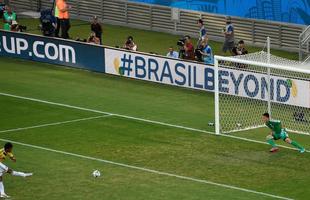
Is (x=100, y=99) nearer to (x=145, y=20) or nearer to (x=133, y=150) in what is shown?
(x=133, y=150)

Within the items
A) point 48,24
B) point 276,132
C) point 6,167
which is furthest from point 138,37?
point 6,167

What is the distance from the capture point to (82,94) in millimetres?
41094

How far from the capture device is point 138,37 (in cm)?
5259

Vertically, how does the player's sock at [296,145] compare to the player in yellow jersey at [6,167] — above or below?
above

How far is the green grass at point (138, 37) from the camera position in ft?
162

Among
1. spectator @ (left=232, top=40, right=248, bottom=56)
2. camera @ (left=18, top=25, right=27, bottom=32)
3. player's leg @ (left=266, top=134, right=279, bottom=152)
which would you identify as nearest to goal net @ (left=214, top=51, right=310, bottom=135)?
player's leg @ (left=266, top=134, right=279, bottom=152)

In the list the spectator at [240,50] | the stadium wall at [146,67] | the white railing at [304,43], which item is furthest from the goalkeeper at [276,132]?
the white railing at [304,43]

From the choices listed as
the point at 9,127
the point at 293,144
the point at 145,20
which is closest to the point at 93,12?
the point at 145,20

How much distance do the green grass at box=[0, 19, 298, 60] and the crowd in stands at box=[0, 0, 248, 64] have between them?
0.97 meters

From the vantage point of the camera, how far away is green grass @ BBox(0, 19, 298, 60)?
49.4 m

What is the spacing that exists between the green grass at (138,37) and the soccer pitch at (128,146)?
671 centimetres

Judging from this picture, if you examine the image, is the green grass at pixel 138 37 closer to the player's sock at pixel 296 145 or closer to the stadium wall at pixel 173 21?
the stadium wall at pixel 173 21

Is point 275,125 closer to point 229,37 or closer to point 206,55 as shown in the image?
point 206,55

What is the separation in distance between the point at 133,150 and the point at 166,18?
21401 mm
